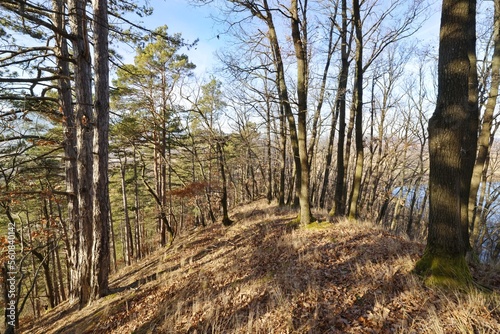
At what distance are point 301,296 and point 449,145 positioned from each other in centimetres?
316

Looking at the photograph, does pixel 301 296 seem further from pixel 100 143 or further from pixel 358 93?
pixel 358 93

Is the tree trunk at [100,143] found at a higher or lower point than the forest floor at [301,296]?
higher

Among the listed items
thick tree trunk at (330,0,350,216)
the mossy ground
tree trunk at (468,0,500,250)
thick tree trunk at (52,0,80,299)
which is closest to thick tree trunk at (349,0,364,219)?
thick tree trunk at (330,0,350,216)

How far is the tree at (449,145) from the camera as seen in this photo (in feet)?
10.2

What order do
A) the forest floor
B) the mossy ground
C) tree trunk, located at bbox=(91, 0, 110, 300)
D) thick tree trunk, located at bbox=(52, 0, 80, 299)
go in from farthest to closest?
thick tree trunk, located at bbox=(52, 0, 80, 299), tree trunk, located at bbox=(91, 0, 110, 300), the mossy ground, the forest floor

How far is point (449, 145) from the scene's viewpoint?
10.4ft

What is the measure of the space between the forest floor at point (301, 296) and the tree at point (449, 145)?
441 millimetres

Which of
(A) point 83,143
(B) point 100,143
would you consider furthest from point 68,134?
(B) point 100,143

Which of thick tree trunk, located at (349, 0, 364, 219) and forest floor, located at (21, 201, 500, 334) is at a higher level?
thick tree trunk, located at (349, 0, 364, 219)

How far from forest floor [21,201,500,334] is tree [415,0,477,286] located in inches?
17.3

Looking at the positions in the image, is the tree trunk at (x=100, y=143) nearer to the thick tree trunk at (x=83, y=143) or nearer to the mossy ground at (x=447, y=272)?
the thick tree trunk at (x=83, y=143)

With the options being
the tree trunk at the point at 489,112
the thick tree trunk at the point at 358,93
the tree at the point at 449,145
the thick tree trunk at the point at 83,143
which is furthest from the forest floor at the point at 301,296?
the tree trunk at the point at 489,112

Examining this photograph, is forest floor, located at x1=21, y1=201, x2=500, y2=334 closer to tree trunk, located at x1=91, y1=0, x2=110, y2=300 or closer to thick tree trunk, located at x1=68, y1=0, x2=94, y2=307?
thick tree trunk, located at x1=68, y1=0, x2=94, y2=307

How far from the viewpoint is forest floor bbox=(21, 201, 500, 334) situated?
278 centimetres
